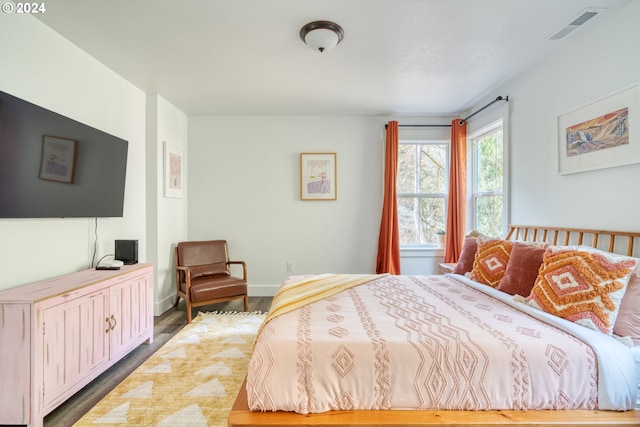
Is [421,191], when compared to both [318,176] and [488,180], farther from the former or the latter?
[318,176]

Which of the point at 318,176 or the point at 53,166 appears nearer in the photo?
the point at 53,166

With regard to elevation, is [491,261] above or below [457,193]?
below

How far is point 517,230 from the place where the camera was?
120 inches

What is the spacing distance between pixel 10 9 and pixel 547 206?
4.48 metres

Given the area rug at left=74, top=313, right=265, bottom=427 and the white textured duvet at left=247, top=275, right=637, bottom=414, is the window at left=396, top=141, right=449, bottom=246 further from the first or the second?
the white textured duvet at left=247, top=275, right=637, bottom=414

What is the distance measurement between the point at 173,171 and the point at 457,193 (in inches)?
154

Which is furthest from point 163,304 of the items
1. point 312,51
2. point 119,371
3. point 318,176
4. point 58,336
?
point 312,51

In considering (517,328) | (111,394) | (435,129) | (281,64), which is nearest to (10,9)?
(281,64)

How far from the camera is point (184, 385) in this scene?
203cm

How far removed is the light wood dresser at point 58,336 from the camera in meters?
1.58

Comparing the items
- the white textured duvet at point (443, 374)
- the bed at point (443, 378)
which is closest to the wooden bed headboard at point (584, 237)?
the bed at point (443, 378)

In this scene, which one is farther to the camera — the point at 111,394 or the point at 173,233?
the point at 173,233

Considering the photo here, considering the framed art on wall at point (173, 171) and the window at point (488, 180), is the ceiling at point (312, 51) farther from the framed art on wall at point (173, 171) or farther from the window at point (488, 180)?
the framed art on wall at point (173, 171)

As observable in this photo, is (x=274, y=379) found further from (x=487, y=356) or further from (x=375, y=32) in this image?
(x=375, y=32)
